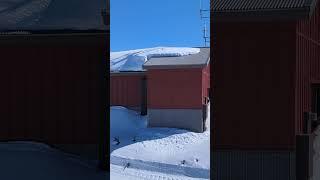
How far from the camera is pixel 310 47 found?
7070 millimetres

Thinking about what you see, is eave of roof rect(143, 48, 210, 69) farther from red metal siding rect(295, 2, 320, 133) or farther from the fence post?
red metal siding rect(295, 2, 320, 133)

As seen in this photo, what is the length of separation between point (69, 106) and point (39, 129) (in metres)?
0.34

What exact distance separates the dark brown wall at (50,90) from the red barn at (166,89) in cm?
109

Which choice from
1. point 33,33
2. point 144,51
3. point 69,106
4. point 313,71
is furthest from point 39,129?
point 313,71

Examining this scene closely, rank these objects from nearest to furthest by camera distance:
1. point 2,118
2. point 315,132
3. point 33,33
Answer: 1. point 33,33
2. point 2,118
3. point 315,132

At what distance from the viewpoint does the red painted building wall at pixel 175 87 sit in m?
3.01

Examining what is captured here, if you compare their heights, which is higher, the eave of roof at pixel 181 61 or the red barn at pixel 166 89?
the eave of roof at pixel 181 61

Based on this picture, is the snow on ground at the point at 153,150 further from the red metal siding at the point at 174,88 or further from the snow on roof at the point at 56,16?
the snow on roof at the point at 56,16

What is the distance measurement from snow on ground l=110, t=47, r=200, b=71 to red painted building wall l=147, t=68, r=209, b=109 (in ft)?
0.32

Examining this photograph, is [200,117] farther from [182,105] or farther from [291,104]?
[291,104]

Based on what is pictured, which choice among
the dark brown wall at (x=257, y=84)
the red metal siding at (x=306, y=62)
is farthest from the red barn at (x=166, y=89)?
the red metal siding at (x=306, y=62)

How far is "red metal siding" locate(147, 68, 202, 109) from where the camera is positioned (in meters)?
3.01

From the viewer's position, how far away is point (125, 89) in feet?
10.1

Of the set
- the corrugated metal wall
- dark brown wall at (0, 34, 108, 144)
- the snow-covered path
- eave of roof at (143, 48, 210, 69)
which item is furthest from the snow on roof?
the corrugated metal wall
